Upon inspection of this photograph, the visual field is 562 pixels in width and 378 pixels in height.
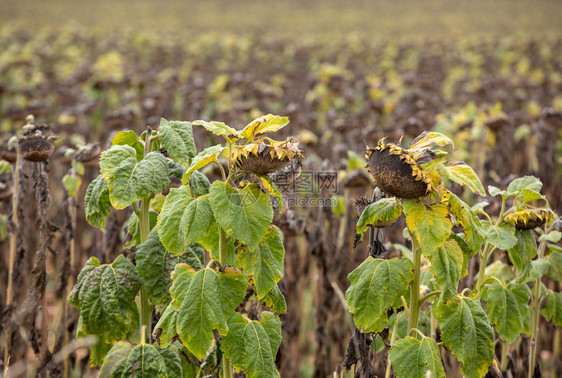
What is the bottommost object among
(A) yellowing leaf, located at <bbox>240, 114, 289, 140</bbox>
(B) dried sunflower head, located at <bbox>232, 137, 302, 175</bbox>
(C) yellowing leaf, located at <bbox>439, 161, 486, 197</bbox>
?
(C) yellowing leaf, located at <bbox>439, 161, 486, 197</bbox>

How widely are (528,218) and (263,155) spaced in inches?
35.2

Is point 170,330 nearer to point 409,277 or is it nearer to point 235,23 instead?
point 409,277

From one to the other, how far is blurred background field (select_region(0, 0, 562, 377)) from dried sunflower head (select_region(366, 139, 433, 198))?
2.85 feet

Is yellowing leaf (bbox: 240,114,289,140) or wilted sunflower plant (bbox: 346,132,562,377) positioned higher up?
yellowing leaf (bbox: 240,114,289,140)

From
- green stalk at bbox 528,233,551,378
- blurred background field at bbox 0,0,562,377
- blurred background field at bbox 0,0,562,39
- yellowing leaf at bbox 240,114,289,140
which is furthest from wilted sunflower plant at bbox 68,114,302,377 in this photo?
blurred background field at bbox 0,0,562,39

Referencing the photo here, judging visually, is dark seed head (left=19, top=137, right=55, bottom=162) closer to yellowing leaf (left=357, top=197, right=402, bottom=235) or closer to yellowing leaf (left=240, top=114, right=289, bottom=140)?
yellowing leaf (left=240, top=114, right=289, bottom=140)

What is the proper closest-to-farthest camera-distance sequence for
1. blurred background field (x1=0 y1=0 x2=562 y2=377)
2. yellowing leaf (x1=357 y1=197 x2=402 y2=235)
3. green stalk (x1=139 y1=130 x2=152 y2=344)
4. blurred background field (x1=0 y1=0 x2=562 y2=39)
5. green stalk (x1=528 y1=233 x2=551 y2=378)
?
yellowing leaf (x1=357 y1=197 x2=402 y2=235)
green stalk (x1=139 y1=130 x2=152 y2=344)
green stalk (x1=528 y1=233 x2=551 y2=378)
blurred background field (x1=0 y1=0 x2=562 y2=377)
blurred background field (x1=0 y1=0 x2=562 y2=39)

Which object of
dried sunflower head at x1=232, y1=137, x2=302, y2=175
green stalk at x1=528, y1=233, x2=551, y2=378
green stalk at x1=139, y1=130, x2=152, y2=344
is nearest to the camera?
dried sunflower head at x1=232, y1=137, x2=302, y2=175

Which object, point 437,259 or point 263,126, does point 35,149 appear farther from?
point 437,259

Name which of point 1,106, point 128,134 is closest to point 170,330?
point 128,134

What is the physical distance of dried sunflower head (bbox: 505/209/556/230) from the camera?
163cm

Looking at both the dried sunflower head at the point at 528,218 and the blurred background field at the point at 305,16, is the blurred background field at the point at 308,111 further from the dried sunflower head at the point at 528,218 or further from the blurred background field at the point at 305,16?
the blurred background field at the point at 305,16

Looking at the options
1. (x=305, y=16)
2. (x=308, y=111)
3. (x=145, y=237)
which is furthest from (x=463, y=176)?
(x=305, y=16)

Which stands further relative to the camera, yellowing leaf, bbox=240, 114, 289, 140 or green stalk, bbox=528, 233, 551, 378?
green stalk, bbox=528, 233, 551, 378
